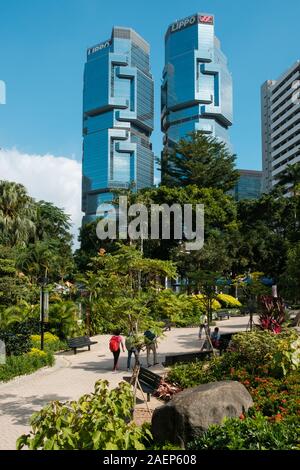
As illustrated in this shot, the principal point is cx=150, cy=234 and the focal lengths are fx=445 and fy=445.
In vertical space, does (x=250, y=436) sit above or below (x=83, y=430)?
below

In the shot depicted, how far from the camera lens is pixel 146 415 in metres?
10.6

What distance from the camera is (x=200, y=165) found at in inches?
1934

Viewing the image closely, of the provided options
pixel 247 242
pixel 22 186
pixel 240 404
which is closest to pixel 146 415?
pixel 240 404

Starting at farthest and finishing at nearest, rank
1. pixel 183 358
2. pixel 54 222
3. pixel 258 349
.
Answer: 1. pixel 54 222
2. pixel 183 358
3. pixel 258 349

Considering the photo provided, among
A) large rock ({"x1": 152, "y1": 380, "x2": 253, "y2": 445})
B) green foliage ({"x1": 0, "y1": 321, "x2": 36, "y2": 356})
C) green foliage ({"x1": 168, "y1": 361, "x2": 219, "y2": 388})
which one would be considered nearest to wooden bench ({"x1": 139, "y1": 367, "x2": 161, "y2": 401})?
green foliage ({"x1": 168, "y1": 361, "x2": 219, "y2": 388})

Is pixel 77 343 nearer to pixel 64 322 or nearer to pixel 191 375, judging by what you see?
pixel 64 322

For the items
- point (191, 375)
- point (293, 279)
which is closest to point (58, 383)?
point (191, 375)

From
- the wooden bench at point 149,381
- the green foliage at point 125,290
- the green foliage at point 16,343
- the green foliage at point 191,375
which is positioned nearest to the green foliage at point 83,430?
the green foliage at point 125,290

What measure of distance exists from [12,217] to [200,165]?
2305 cm

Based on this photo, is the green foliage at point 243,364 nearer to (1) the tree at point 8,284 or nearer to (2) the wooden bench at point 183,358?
(2) the wooden bench at point 183,358

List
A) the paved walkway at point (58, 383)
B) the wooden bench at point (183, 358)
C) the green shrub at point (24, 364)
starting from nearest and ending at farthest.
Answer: the paved walkway at point (58, 383)
the green shrub at point (24, 364)
the wooden bench at point (183, 358)

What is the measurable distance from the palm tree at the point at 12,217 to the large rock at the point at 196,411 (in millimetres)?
26839

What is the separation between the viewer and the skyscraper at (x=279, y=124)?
5100 inches
